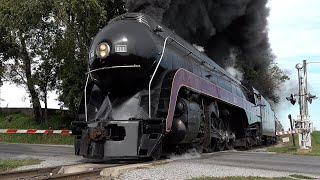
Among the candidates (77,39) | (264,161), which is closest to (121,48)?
(264,161)

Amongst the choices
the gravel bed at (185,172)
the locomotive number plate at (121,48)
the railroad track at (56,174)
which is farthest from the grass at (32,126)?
the gravel bed at (185,172)

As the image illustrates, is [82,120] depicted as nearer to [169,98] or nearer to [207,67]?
[169,98]

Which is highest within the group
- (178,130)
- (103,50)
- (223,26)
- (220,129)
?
(223,26)

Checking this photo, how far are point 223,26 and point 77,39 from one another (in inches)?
354

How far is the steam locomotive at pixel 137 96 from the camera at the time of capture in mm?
9133

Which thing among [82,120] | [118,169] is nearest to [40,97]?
[82,120]

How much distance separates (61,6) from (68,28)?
1.91 meters

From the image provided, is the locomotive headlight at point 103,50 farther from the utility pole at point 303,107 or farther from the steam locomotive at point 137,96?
the utility pole at point 303,107

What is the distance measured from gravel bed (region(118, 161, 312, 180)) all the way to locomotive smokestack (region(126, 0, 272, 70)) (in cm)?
638

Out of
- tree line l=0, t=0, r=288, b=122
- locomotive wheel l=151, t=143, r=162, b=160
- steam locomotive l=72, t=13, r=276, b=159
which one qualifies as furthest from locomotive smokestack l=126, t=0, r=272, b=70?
locomotive wheel l=151, t=143, r=162, b=160

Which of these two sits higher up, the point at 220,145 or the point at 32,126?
the point at 32,126

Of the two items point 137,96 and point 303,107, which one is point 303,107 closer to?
point 303,107

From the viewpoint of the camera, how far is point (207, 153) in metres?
13.2

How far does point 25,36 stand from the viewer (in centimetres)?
2602
